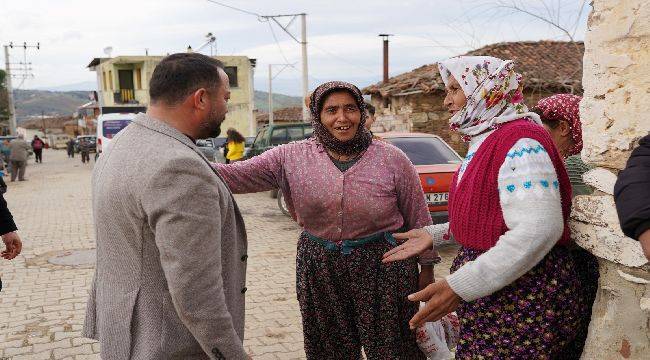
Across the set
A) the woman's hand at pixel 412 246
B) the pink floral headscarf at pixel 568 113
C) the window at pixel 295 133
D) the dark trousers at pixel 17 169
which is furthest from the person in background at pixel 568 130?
the dark trousers at pixel 17 169

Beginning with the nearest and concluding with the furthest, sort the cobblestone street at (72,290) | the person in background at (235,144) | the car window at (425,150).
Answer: the cobblestone street at (72,290)
the car window at (425,150)
the person in background at (235,144)

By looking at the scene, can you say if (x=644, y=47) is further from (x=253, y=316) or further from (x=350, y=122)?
(x=253, y=316)

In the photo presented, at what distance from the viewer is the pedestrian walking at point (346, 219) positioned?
2510mm

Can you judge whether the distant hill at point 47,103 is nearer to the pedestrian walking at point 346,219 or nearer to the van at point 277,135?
the van at point 277,135

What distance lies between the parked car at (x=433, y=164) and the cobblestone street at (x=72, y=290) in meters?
0.80

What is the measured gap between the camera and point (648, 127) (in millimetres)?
1623

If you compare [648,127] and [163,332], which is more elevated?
[648,127]

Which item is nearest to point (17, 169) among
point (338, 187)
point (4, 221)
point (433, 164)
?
point (433, 164)

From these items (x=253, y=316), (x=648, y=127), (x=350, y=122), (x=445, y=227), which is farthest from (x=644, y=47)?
(x=253, y=316)

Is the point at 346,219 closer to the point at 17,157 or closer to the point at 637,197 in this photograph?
the point at 637,197

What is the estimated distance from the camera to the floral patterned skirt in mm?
1717

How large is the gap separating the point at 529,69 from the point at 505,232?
17.9 m

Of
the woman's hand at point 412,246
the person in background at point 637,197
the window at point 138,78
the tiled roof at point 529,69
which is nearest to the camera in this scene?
the person in background at point 637,197

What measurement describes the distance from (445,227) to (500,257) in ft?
2.34
